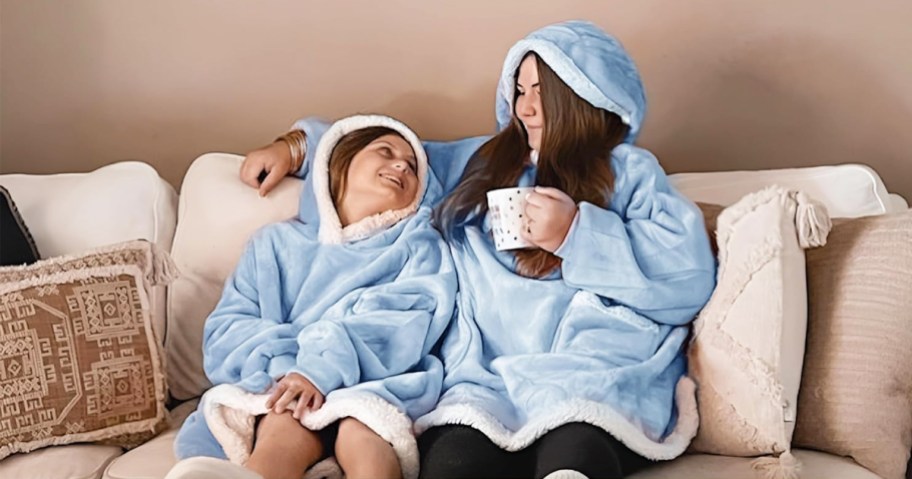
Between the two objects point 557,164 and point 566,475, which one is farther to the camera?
point 557,164

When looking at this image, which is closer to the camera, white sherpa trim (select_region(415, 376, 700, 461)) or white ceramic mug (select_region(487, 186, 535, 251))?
white sherpa trim (select_region(415, 376, 700, 461))

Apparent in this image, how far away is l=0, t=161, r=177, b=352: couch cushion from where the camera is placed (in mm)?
2059

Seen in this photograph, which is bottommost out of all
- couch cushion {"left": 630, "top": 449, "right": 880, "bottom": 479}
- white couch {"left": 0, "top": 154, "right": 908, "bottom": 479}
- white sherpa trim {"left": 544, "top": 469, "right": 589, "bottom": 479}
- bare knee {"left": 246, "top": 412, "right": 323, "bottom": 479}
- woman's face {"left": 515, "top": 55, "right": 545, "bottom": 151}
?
couch cushion {"left": 630, "top": 449, "right": 880, "bottom": 479}

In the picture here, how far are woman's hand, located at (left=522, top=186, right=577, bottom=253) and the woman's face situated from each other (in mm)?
205

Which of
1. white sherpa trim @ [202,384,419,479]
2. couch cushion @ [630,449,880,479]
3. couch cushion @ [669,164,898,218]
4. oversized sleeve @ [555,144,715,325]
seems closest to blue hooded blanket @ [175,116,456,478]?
white sherpa trim @ [202,384,419,479]

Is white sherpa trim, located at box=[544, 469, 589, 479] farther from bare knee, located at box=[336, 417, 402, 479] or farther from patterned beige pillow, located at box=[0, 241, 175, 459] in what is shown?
patterned beige pillow, located at box=[0, 241, 175, 459]

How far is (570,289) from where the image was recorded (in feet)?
5.78

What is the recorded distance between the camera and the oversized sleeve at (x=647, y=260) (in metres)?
1.70

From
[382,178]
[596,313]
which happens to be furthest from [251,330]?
[596,313]

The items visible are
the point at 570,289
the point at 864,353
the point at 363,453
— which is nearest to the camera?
the point at 363,453

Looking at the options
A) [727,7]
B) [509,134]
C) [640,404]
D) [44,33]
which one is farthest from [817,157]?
[44,33]

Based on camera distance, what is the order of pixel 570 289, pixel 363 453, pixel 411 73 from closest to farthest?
1. pixel 363 453
2. pixel 570 289
3. pixel 411 73

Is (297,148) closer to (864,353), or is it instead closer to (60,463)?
(60,463)

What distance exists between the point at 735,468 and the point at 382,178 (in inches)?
31.7
